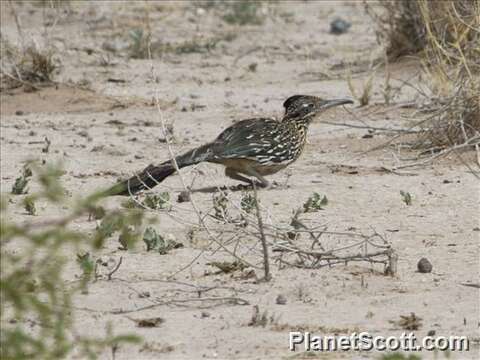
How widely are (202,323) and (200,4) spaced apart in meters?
11.3

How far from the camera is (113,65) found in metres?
13.7

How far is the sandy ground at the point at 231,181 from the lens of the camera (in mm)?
5910

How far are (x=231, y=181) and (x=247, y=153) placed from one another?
913 mm

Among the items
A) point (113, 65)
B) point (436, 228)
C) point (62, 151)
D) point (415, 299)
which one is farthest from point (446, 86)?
point (113, 65)

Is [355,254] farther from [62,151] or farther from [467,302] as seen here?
[62,151]

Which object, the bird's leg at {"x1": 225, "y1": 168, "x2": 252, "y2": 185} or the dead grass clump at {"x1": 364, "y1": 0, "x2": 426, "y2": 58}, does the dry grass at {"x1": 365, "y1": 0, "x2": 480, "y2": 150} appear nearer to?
the bird's leg at {"x1": 225, "y1": 168, "x2": 252, "y2": 185}

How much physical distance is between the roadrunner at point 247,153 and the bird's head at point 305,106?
0.69ft

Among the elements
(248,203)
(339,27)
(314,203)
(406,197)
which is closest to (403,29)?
(339,27)

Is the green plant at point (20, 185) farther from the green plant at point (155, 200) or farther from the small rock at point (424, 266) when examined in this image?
the small rock at point (424, 266)

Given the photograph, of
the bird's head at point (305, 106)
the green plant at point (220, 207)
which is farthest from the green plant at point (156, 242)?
the bird's head at point (305, 106)

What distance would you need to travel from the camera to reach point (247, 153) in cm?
840

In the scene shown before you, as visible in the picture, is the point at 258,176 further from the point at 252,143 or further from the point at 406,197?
the point at 406,197

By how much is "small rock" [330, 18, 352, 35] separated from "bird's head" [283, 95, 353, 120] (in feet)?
21.4

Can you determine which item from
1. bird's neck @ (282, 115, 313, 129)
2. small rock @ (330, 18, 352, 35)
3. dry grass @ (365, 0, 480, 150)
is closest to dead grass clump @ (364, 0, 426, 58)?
dry grass @ (365, 0, 480, 150)
